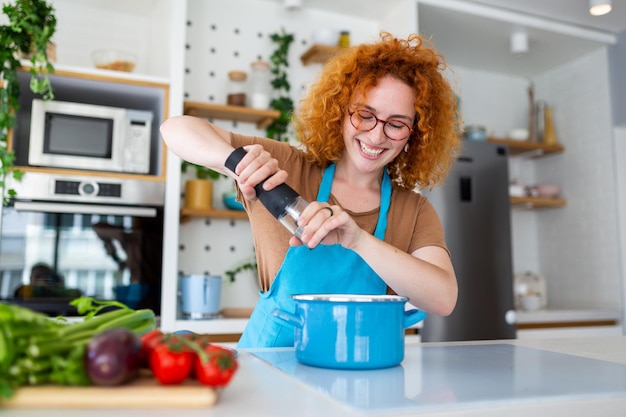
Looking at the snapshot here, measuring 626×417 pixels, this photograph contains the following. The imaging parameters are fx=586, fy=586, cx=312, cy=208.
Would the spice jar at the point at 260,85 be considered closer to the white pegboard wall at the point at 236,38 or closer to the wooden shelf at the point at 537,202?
the white pegboard wall at the point at 236,38

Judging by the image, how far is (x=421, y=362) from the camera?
3.74 feet

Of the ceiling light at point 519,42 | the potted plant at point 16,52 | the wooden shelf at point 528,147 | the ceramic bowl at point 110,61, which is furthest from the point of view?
the wooden shelf at point 528,147

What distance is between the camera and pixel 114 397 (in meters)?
0.71

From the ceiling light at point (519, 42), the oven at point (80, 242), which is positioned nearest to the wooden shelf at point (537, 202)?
the ceiling light at point (519, 42)

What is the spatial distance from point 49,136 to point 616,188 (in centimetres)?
326

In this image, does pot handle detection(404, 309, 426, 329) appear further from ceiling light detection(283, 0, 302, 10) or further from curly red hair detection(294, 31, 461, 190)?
ceiling light detection(283, 0, 302, 10)

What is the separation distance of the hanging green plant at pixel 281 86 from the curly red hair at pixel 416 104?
1414 millimetres

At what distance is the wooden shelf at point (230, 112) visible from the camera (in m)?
→ 2.92

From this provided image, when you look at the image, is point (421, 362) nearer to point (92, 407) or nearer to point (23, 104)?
point (92, 407)

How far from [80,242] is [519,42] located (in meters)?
2.76

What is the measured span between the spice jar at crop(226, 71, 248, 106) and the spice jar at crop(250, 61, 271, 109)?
0.06 m

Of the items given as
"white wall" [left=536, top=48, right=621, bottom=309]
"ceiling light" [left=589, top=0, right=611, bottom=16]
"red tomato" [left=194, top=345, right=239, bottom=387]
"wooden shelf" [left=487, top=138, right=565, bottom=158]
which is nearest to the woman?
"red tomato" [left=194, top=345, right=239, bottom=387]

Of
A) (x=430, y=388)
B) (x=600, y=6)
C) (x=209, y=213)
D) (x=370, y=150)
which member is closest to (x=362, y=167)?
(x=370, y=150)

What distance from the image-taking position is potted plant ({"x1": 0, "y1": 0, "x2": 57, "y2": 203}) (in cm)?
238
